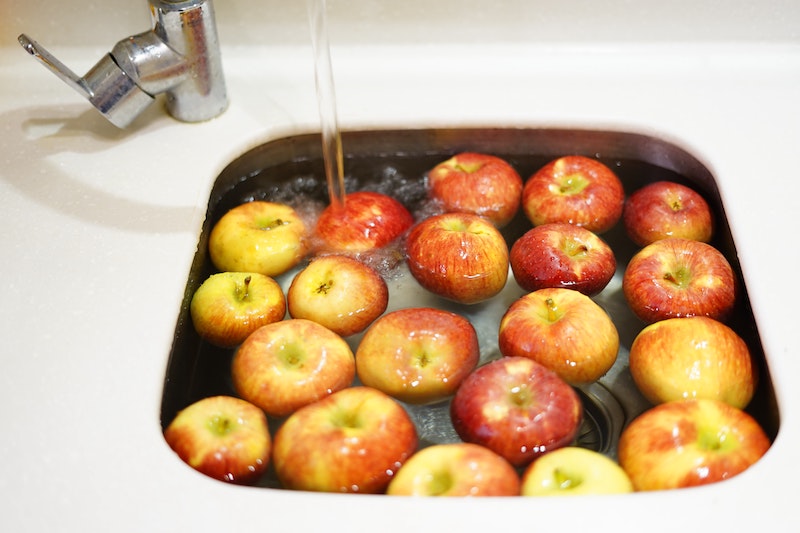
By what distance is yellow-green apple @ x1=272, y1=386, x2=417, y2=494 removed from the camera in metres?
0.75

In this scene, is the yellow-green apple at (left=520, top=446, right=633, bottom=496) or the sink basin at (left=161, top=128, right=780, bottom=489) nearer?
the yellow-green apple at (left=520, top=446, right=633, bottom=496)

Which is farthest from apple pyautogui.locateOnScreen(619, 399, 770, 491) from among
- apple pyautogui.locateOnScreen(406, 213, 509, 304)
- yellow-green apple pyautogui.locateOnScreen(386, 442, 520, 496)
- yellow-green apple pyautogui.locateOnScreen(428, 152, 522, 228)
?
yellow-green apple pyautogui.locateOnScreen(428, 152, 522, 228)

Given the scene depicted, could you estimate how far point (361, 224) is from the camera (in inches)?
40.6

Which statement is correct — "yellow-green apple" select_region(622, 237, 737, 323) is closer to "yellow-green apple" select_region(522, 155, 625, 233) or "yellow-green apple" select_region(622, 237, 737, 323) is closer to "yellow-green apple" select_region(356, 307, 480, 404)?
"yellow-green apple" select_region(522, 155, 625, 233)

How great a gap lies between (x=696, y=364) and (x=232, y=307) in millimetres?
484

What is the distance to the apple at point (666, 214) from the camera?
101 centimetres

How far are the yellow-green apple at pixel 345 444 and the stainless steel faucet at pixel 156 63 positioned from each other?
48 cm

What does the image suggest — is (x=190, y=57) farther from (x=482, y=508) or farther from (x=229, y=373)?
(x=482, y=508)

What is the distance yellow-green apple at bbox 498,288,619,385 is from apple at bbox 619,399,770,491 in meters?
0.10

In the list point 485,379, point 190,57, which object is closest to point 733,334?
point 485,379

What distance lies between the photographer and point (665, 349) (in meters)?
0.84

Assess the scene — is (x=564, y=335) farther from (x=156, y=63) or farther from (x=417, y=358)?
(x=156, y=63)

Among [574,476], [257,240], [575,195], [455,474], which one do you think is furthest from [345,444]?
[575,195]

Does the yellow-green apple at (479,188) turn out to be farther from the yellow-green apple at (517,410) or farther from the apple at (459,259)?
the yellow-green apple at (517,410)
